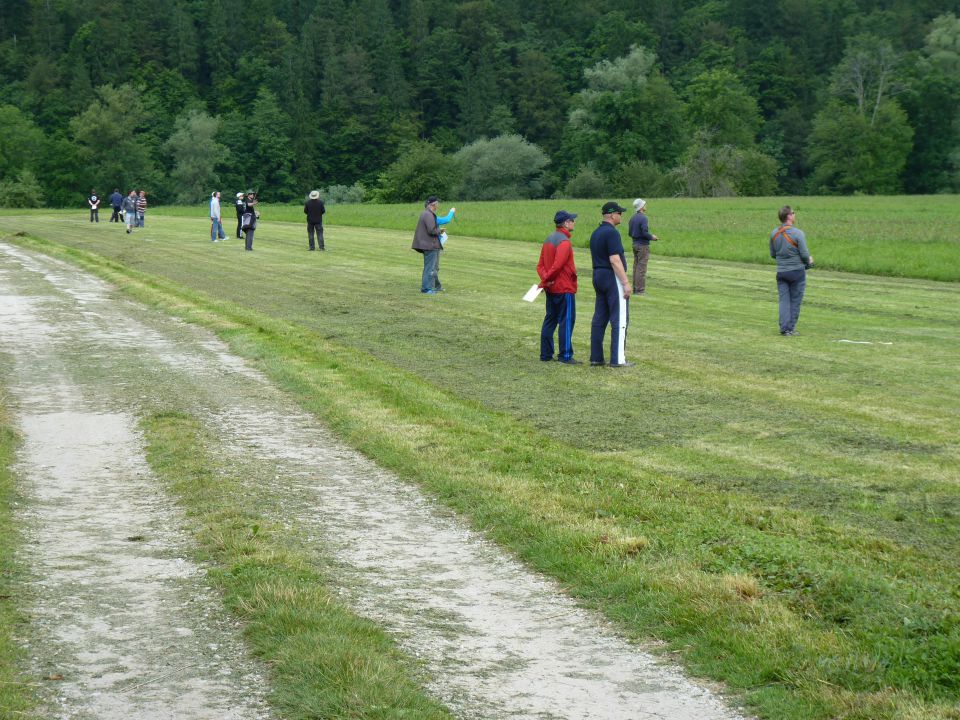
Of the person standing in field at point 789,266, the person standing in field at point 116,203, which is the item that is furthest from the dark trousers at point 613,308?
the person standing in field at point 116,203

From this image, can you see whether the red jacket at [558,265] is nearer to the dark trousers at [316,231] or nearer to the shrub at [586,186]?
the dark trousers at [316,231]

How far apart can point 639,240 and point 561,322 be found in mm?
8505

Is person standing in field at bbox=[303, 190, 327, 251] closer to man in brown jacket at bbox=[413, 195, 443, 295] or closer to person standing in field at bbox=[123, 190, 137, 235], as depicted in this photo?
man in brown jacket at bbox=[413, 195, 443, 295]

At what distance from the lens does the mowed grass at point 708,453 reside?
5828 millimetres

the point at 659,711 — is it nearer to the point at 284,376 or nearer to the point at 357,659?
the point at 357,659

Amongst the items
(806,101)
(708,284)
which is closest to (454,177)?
(806,101)

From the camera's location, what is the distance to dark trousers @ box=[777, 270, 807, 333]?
18047mm

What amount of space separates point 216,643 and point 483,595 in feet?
4.74

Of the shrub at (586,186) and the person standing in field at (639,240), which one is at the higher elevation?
the shrub at (586,186)

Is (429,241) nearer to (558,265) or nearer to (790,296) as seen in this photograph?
(790,296)

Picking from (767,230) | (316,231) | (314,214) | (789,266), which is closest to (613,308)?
(789,266)

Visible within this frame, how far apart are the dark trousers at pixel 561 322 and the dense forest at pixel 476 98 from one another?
88.6m

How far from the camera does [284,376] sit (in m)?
14.0

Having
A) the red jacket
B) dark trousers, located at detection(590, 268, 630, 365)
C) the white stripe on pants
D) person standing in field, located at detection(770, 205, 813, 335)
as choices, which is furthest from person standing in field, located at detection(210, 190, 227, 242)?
the white stripe on pants
